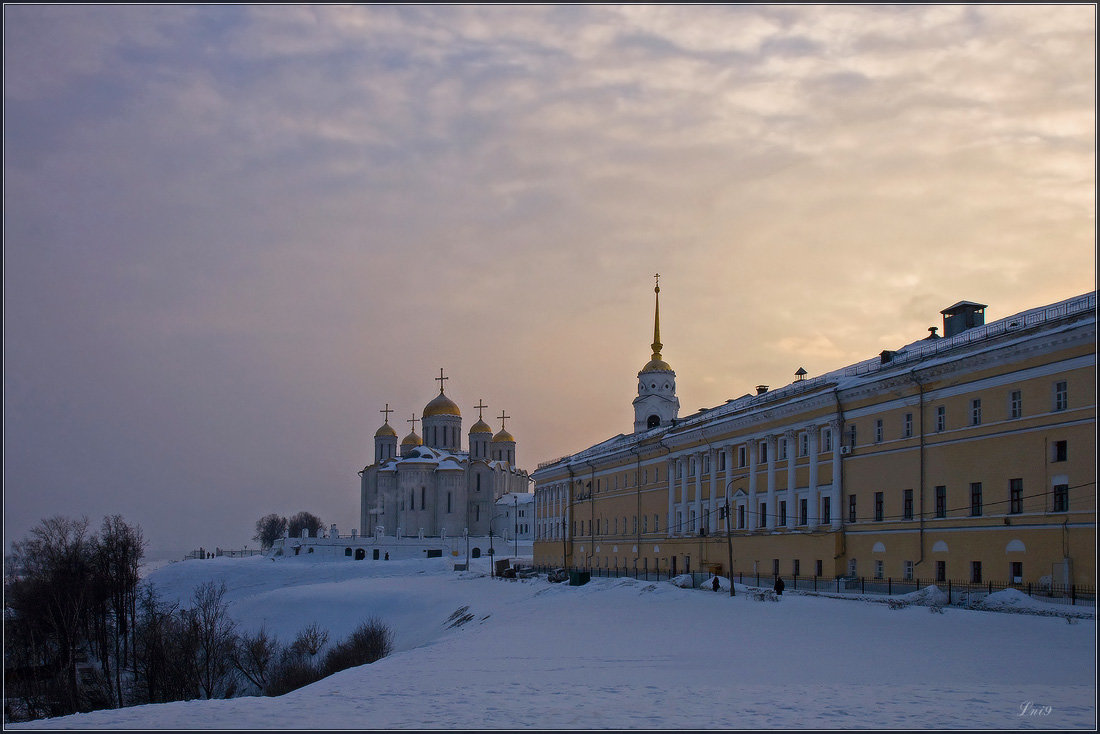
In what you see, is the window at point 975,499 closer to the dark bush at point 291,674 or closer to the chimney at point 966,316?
the chimney at point 966,316

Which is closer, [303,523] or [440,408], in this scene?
[440,408]

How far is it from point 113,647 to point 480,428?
85563 mm

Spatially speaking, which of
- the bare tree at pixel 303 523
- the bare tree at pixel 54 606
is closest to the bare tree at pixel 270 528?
the bare tree at pixel 303 523

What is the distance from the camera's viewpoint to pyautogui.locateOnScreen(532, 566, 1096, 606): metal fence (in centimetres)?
2997

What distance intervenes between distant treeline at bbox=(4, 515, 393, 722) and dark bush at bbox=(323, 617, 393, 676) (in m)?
0.06

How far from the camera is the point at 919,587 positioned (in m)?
36.8

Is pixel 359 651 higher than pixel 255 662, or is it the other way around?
pixel 359 651

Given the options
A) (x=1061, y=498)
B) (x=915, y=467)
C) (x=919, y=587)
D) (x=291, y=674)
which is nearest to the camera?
(x=1061, y=498)

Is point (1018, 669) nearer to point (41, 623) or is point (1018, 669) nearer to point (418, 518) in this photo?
point (41, 623)

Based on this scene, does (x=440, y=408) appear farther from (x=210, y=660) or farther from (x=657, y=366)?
(x=210, y=660)

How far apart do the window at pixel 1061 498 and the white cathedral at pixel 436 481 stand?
3418 inches

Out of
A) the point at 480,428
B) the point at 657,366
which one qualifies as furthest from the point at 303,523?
the point at 657,366

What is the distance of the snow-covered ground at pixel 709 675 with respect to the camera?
49.1 ft

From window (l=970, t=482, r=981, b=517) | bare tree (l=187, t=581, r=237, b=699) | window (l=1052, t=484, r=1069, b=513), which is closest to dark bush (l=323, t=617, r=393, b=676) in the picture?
bare tree (l=187, t=581, r=237, b=699)
